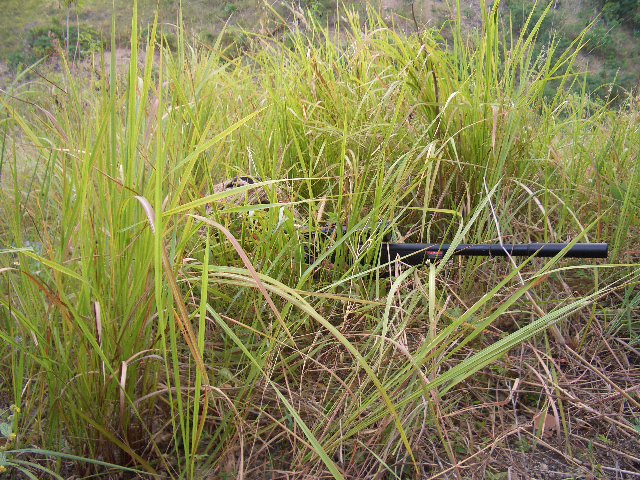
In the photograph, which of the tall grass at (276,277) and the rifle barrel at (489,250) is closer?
the tall grass at (276,277)

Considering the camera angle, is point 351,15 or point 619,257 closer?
point 619,257

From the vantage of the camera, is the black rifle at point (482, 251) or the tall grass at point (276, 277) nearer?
the tall grass at point (276, 277)

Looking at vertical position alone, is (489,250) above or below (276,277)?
above

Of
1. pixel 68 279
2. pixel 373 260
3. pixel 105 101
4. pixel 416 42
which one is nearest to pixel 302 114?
pixel 416 42

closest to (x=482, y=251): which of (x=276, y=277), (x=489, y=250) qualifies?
(x=489, y=250)

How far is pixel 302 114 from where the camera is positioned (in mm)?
1674

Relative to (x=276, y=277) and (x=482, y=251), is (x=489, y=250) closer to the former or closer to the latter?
(x=482, y=251)

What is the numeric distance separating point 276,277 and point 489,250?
46cm

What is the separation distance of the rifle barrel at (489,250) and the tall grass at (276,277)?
1.8 inches

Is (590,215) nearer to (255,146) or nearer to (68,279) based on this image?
(255,146)

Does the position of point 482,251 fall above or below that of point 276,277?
above

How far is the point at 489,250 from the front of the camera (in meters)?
1.17

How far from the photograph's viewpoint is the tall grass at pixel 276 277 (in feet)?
2.80

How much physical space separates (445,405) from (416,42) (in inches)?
46.8
